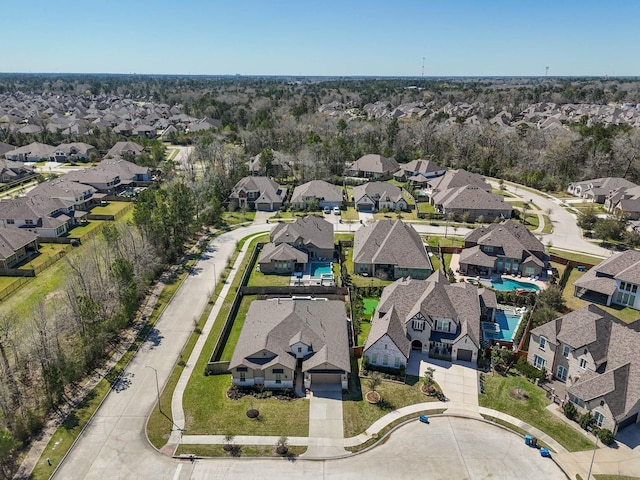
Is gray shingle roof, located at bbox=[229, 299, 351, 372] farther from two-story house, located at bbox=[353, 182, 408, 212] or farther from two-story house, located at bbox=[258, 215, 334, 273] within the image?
two-story house, located at bbox=[353, 182, 408, 212]

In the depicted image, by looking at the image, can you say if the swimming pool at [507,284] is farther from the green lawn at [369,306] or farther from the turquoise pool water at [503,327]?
the green lawn at [369,306]

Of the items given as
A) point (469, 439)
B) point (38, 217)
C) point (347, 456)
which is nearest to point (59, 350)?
point (347, 456)

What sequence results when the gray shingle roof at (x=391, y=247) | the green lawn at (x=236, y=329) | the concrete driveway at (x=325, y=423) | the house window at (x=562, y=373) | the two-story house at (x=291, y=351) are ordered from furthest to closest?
the gray shingle roof at (x=391, y=247) < the green lawn at (x=236, y=329) < the house window at (x=562, y=373) < the two-story house at (x=291, y=351) < the concrete driveway at (x=325, y=423)

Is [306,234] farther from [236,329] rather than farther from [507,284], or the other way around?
[507,284]

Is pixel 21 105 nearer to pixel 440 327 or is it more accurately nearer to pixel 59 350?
pixel 59 350

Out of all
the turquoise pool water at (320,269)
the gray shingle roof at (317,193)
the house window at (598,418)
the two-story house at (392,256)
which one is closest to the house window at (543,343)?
the house window at (598,418)
